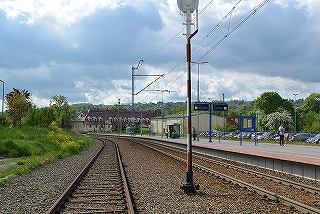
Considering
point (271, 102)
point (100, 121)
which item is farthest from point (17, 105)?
point (100, 121)

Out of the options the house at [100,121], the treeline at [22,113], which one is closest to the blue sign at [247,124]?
the treeline at [22,113]

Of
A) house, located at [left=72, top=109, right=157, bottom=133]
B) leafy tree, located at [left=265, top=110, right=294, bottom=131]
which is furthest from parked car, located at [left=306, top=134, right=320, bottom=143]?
house, located at [left=72, top=109, right=157, bottom=133]

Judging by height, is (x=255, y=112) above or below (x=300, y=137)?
above

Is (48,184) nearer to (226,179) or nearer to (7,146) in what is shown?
(226,179)

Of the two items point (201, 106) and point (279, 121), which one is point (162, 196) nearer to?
point (201, 106)

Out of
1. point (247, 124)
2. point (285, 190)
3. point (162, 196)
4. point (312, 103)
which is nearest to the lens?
point (162, 196)

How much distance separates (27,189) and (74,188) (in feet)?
5.14

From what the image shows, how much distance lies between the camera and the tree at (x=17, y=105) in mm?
57094

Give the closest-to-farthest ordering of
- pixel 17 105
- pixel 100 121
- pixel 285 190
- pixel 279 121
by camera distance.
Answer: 1. pixel 285 190
2. pixel 17 105
3. pixel 279 121
4. pixel 100 121

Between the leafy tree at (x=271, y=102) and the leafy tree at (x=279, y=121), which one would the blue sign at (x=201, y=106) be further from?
the leafy tree at (x=271, y=102)

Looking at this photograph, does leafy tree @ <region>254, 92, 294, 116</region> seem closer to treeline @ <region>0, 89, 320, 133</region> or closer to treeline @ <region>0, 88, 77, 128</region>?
treeline @ <region>0, 89, 320, 133</region>

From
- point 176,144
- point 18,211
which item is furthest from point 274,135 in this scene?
point 18,211

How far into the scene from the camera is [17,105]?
188 feet

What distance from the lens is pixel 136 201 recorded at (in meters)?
11.1
